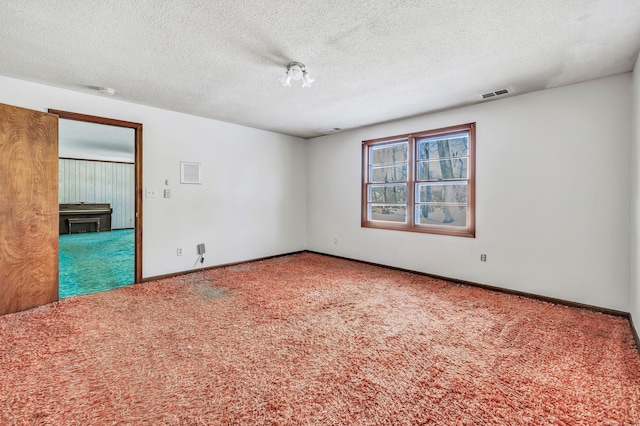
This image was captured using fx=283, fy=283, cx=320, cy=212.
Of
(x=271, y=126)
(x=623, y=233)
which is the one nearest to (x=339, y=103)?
(x=271, y=126)

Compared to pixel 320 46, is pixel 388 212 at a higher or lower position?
lower

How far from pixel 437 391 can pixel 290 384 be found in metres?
0.89

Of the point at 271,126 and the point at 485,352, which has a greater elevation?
the point at 271,126

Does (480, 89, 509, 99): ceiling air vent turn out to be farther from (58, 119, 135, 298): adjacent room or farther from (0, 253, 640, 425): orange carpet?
(58, 119, 135, 298): adjacent room

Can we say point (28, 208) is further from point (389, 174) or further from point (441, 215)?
point (441, 215)

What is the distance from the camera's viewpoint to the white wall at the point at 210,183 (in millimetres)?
3711

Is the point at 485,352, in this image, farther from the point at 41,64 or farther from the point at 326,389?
the point at 41,64

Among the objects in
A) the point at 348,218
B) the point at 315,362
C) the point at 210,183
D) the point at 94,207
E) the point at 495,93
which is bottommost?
the point at 315,362

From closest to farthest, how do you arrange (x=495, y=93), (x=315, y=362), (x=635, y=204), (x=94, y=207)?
(x=315, y=362), (x=635, y=204), (x=495, y=93), (x=94, y=207)

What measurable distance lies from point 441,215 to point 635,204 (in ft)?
6.70

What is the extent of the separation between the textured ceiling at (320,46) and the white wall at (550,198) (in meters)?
0.29

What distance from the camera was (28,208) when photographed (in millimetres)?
2959

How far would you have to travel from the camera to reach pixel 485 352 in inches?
84.7

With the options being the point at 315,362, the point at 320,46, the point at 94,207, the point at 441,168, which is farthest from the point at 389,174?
the point at 94,207
